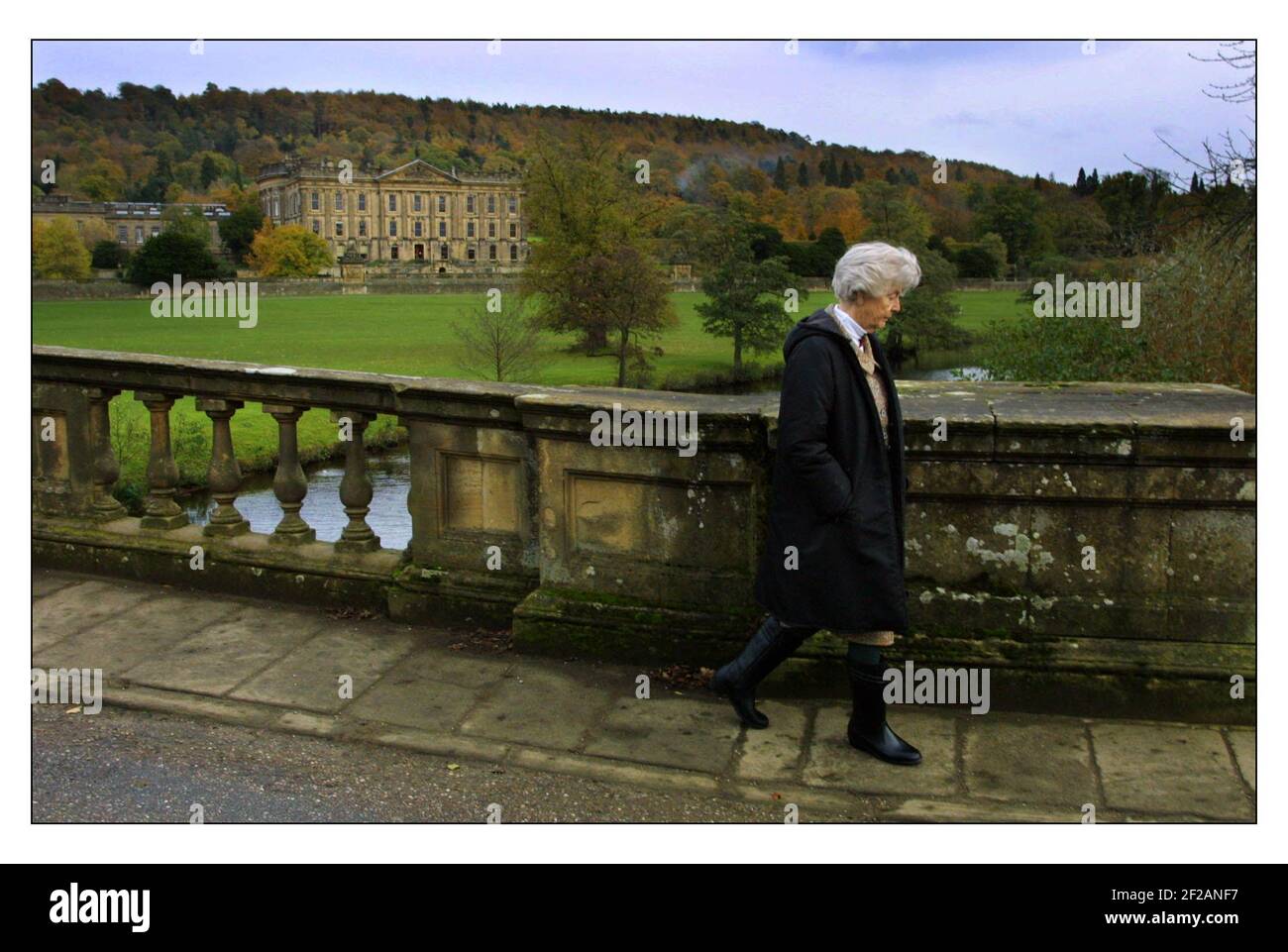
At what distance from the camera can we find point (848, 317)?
4234 millimetres

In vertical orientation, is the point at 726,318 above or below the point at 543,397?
above

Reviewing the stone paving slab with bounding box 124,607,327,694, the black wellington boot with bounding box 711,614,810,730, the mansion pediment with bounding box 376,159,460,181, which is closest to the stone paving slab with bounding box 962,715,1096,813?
the black wellington boot with bounding box 711,614,810,730

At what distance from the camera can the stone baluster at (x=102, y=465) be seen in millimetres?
6566

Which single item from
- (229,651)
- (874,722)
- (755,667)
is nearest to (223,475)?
(229,651)

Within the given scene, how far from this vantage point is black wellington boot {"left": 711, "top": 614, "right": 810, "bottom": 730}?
4.51 m

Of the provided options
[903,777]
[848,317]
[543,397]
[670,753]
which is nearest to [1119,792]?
[903,777]

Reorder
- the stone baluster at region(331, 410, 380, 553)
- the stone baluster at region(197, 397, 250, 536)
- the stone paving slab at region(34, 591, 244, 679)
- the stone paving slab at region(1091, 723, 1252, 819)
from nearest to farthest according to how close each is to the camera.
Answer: the stone paving slab at region(1091, 723, 1252, 819), the stone paving slab at region(34, 591, 244, 679), the stone baluster at region(331, 410, 380, 553), the stone baluster at region(197, 397, 250, 536)

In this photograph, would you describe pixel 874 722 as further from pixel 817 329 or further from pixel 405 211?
pixel 405 211

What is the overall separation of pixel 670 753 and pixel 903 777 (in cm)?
83

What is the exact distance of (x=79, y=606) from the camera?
5941 mm

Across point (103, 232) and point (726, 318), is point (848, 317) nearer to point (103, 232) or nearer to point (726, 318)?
point (726, 318)

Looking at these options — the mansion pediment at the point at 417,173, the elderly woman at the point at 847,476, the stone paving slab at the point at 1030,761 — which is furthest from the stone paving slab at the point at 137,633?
the mansion pediment at the point at 417,173

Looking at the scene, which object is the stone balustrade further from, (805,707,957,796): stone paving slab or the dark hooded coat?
the dark hooded coat

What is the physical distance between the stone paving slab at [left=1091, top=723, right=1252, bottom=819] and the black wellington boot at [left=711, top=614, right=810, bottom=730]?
1.19m
